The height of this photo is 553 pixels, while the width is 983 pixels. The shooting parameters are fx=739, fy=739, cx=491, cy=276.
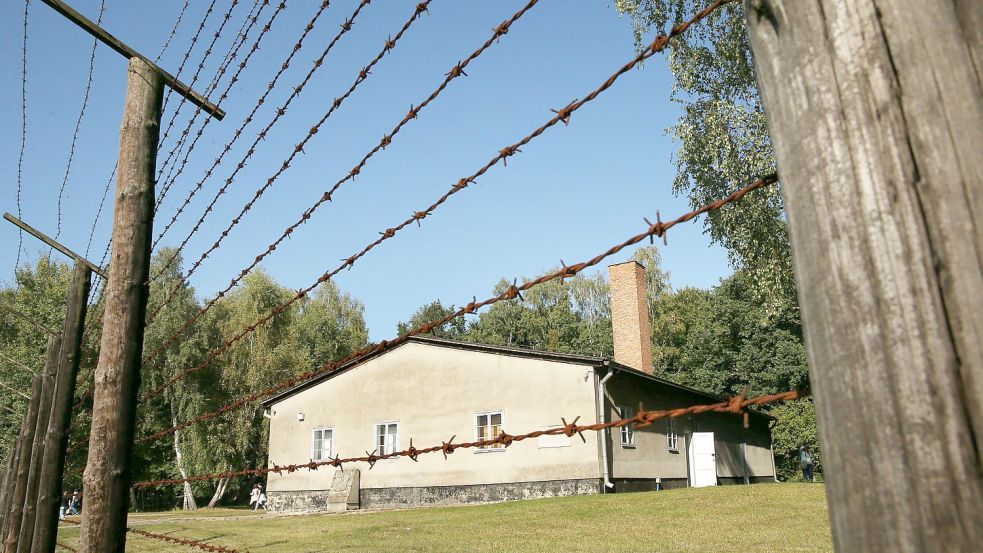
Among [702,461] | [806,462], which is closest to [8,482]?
[702,461]

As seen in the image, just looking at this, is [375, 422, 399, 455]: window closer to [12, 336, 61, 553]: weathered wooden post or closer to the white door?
the white door

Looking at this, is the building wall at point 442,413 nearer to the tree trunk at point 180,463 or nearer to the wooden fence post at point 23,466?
the wooden fence post at point 23,466

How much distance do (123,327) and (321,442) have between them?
24.7 meters

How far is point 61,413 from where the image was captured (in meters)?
6.52

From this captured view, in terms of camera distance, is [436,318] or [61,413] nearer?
[61,413]

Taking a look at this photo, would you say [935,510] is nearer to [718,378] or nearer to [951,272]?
[951,272]

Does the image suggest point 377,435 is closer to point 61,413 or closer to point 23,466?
point 23,466

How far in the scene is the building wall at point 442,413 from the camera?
21859mm

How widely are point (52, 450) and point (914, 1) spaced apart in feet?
23.2

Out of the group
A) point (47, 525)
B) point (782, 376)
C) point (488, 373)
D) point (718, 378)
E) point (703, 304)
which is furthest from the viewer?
point (703, 304)

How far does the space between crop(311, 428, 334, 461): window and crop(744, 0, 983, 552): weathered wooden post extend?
2752 cm

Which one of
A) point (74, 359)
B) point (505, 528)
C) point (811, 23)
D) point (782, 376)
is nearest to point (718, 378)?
point (782, 376)

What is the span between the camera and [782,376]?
40625 millimetres

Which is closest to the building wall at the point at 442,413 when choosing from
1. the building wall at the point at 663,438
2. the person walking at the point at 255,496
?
the building wall at the point at 663,438
